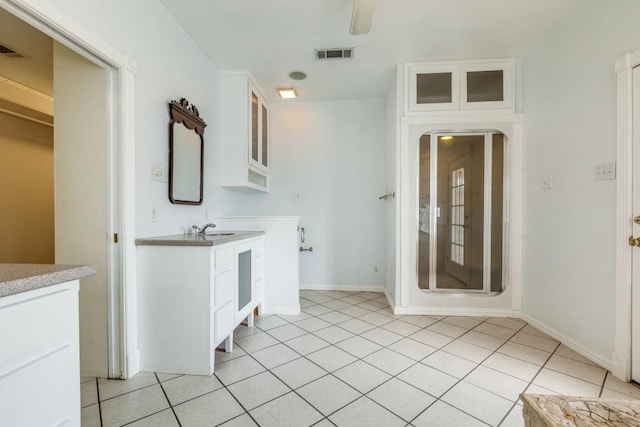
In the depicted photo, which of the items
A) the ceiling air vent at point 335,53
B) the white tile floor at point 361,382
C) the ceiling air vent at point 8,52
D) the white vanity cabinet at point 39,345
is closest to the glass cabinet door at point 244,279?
the white tile floor at point 361,382

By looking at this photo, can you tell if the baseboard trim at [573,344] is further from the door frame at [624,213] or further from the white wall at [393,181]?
the white wall at [393,181]

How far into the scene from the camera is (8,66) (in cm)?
262

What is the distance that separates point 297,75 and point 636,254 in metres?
3.29

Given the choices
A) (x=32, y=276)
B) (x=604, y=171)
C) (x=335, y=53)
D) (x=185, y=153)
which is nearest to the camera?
(x=32, y=276)

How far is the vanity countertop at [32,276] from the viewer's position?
692 mm

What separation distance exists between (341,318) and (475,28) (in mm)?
2950

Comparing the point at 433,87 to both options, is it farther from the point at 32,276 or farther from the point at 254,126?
the point at 32,276

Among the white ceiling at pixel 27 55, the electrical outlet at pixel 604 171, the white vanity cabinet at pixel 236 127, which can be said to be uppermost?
the white ceiling at pixel 27 55

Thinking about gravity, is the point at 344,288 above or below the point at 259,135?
A: below

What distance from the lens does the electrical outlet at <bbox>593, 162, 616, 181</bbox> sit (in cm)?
185

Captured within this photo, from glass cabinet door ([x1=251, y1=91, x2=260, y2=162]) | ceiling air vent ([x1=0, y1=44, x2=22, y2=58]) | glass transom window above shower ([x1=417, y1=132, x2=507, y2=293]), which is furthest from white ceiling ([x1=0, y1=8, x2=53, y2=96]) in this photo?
glass transom window above shower ([x1=417, y1=132, x2=507, y2=293])

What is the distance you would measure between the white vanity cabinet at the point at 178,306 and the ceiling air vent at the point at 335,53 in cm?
209

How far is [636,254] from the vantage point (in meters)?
1.72

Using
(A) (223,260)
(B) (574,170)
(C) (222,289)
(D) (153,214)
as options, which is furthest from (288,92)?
(B) (574,170)
